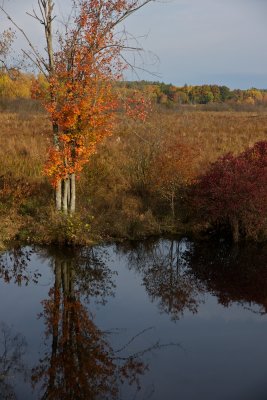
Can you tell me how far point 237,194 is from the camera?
51.0ft

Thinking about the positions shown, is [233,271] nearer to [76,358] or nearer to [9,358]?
[76,358]

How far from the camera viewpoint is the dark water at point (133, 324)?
7.79 metres

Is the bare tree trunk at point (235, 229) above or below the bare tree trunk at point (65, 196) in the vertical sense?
below

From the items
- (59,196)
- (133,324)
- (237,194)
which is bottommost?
(133,324)

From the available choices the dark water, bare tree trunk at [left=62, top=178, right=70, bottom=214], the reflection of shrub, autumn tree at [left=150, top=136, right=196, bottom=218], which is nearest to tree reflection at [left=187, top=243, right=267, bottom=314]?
the dark water

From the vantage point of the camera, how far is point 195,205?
17.2 meters

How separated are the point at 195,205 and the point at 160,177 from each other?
1.88 metres

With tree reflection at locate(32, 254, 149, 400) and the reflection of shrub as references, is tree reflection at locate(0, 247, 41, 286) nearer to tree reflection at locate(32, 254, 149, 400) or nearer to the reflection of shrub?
tree reflection at locate(32, 254, 149, 400)

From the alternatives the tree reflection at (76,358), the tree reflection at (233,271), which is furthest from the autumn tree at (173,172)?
the tree reflection at (76,358)

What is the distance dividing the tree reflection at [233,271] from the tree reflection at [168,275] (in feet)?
1.29

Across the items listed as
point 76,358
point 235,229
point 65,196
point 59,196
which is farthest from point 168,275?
point 76,358

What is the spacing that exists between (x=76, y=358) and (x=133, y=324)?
78.4 inches

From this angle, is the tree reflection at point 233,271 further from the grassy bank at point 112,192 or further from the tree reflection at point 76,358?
the tree reflection at point 76,358

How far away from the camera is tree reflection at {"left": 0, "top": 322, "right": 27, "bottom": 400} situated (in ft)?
24.8
